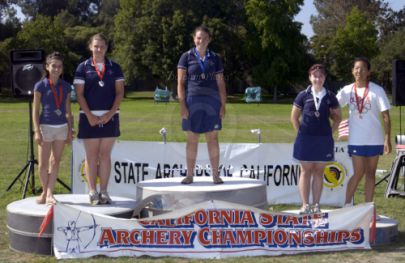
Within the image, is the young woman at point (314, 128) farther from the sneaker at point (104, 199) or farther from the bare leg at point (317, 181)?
the sneaker at point (104, 199)

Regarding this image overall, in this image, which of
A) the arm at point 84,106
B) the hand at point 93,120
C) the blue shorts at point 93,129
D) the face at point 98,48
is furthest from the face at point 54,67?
the hand at point 93,120

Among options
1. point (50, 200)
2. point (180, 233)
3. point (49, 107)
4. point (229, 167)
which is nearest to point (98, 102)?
point (49, 107)

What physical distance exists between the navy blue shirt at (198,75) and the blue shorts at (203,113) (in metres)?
0.08

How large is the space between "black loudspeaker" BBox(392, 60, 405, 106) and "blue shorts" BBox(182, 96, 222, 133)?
4282mm

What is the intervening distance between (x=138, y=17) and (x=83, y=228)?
185 feet

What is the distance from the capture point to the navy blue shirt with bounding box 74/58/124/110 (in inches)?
272

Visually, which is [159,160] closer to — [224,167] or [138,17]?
[224,167]

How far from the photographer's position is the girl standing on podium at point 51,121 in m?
7.02

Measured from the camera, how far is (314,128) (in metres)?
7.01

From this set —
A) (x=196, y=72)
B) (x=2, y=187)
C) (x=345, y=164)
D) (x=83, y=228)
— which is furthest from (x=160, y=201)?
(x=2, y=187)

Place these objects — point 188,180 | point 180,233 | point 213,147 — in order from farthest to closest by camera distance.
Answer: point 188,180 → point 213,147 → point 180,233

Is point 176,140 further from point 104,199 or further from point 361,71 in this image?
point 361,71

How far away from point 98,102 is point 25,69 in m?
3.61

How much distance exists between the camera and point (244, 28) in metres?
61.3
